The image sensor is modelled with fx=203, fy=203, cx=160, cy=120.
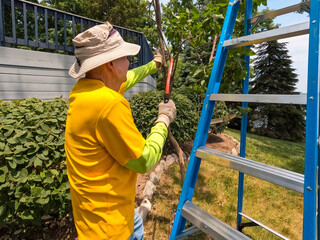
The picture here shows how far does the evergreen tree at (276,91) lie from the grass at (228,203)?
10741 mm

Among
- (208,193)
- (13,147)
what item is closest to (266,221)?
(208,193)

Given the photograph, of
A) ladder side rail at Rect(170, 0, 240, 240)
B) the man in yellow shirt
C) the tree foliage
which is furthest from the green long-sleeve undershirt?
the tree foliage

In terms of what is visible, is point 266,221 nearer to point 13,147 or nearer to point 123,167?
point 123,167

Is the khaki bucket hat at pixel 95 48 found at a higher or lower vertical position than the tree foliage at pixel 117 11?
lower

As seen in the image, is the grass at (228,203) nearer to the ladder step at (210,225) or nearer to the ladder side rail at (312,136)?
the ladder step at (210,225)

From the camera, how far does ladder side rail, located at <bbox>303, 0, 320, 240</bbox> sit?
889 millimetres

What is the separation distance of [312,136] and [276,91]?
48.2 feet

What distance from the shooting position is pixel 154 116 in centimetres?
422

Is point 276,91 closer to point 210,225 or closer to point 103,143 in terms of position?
point 210,225

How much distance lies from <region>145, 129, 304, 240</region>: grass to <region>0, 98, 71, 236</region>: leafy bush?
1.22 metres

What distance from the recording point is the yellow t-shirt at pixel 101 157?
1.00 meters

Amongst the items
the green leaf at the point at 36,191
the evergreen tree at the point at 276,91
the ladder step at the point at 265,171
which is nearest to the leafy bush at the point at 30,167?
the green leaf at the point at 36,191

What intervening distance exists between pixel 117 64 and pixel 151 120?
9.76 feet

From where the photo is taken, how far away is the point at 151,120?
4.12 m
